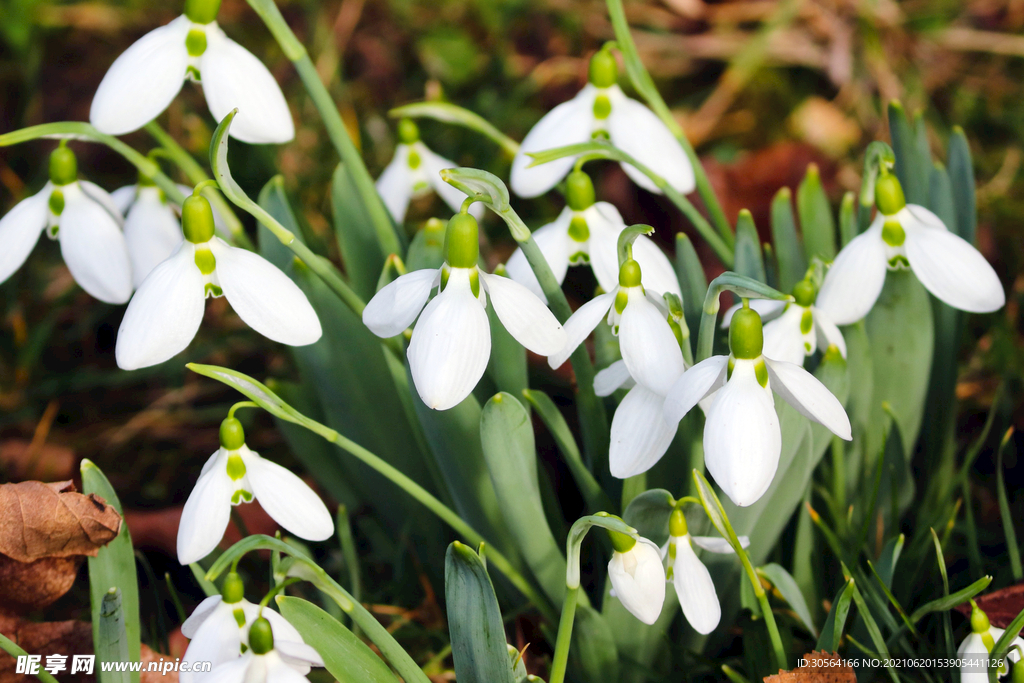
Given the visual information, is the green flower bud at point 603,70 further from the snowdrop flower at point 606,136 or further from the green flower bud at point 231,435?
the green flower bud at point 231,435

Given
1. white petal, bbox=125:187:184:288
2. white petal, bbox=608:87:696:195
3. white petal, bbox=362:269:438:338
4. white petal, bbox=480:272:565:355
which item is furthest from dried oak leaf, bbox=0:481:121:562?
white petal, bbox=608:87:696:195

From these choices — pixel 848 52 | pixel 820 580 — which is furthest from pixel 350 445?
pixel 848 52

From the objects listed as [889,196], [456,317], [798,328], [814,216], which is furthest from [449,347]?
[814,216]

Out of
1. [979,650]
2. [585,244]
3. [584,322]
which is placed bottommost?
[979,650]

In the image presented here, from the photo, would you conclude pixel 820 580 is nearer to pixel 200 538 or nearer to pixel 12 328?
pixel 200 538

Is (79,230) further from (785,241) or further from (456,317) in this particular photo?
(785,241)
